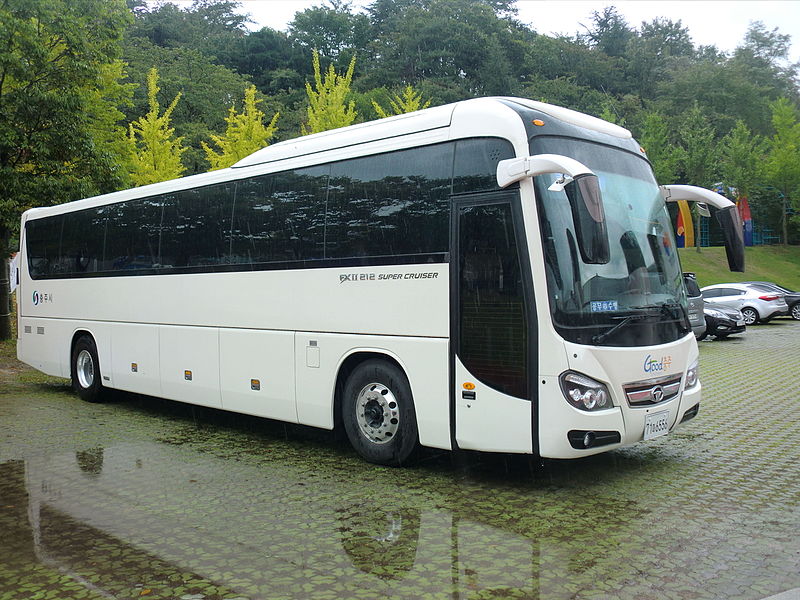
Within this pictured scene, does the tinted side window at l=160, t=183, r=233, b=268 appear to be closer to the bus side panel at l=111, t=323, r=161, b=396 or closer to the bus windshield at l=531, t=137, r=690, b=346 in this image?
the bus side panel at l=111, t=323, r=161, b=396

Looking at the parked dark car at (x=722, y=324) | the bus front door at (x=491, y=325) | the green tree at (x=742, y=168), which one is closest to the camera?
the bus front door at (x=491, y=325)

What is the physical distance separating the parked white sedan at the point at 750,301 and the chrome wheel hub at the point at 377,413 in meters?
22.6

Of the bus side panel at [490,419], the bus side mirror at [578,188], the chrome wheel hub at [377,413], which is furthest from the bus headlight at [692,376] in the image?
the chrome wheel hub at [377,413]

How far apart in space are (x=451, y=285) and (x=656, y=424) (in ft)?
7.03

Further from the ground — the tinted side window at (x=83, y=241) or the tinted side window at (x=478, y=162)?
the tinted side window at (x=478, y=162)

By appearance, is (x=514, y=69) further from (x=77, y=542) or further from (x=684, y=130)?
(x=77, y=542)

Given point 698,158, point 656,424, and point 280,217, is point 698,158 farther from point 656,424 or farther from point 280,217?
point 656,424

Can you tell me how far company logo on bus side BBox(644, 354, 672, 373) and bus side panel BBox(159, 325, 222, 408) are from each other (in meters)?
5.21

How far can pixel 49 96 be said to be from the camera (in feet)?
53.9

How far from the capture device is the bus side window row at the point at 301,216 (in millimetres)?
7031

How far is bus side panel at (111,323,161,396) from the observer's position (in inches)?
424

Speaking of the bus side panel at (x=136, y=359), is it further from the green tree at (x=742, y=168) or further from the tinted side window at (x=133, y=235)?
the green tree at (x=742, y=168)

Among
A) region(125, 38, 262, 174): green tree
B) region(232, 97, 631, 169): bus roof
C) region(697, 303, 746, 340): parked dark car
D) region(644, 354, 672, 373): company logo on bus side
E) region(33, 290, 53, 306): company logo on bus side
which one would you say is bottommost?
region(697, 303, 746, 340): parked dark car

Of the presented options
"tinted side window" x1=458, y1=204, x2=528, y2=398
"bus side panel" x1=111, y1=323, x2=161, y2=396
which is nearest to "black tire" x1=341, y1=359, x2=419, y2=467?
"tinted side window" x1=458, y1=204, x2=528, y2=398
